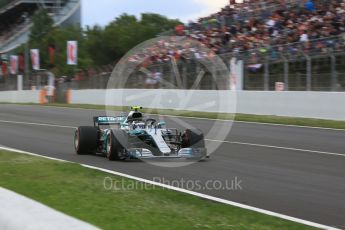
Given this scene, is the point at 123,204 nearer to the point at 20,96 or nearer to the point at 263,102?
the point at 263,102

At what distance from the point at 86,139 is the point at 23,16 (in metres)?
73.9

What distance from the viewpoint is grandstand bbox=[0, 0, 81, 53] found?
76.4 metres

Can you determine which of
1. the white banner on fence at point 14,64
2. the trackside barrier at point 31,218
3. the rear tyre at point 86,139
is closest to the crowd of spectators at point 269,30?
the rear tyre at point 86,139

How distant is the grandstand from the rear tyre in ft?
217

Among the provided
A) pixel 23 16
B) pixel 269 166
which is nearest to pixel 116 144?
pixel 269 166

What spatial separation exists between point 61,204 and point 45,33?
62620 millimetres

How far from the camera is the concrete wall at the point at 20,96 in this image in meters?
41.9

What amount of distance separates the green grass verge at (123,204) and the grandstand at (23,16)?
6903cm

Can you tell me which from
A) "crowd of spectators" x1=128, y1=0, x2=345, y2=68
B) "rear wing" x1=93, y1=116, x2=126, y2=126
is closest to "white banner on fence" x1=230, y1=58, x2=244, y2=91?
"crowd of spectators" x1=128, y1=0, x2=345, y2=68

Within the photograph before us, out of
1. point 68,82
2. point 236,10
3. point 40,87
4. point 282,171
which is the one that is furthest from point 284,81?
point 40,87

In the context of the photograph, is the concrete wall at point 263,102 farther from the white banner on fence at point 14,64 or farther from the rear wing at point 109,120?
the white banner on fence at point 14,64

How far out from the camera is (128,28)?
191 ft

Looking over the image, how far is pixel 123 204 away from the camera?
6371 mm

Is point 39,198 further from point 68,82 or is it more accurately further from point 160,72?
point 68,82
